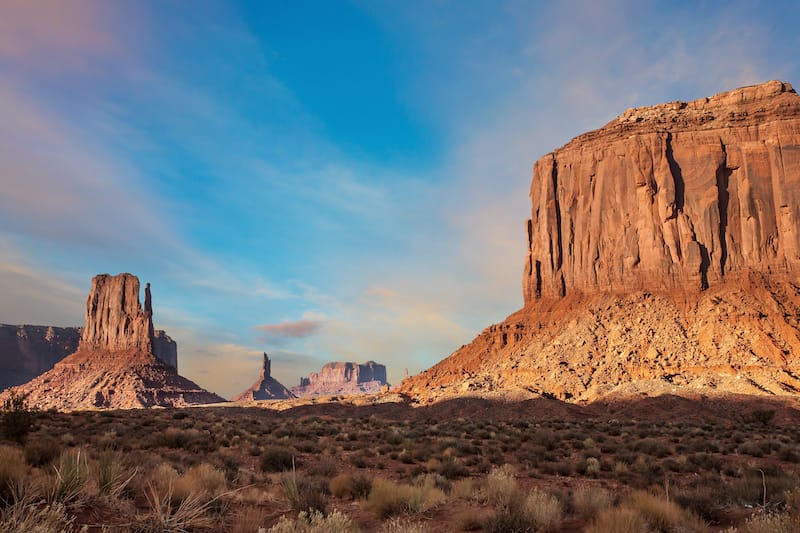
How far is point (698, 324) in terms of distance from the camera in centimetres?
5784

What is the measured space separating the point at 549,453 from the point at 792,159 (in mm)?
68081

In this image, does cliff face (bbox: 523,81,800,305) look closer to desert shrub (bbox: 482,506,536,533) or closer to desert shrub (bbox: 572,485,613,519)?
desert shrub (bbox: 572,485,613,519)

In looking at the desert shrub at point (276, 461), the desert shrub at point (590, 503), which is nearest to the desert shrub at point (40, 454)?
the desert shrub at point (276, 461)

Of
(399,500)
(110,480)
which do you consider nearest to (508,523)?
(399,500)

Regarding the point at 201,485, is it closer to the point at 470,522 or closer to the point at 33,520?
Answer: the point at 33,520

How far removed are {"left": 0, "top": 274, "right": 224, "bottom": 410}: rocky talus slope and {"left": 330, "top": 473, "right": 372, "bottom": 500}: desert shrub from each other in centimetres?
11119

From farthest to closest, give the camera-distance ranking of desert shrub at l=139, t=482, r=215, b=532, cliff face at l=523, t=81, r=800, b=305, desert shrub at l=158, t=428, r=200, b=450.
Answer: cliff face at l=523, t=81, r=800, b=305 → desert shrub at l=158, t=428, r=200, b=450 → desert shrub at l=139, t=482, r=215, b=532

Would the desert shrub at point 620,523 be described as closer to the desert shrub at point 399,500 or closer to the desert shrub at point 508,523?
the desert shrub at point 508,523

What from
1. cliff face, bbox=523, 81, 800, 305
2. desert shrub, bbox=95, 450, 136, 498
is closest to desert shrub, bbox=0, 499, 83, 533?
desert shrub, bbox=95, 450, 136, 498

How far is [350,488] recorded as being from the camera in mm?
10305

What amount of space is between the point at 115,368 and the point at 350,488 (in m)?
144

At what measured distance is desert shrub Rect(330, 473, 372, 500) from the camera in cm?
1025

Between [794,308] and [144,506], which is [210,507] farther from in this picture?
[794,308]

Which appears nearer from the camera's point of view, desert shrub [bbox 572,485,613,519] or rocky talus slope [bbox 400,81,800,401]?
desert shrub [bbox 572,485,613,519]
